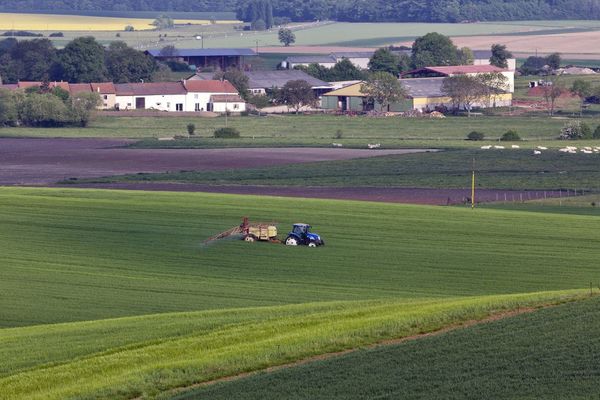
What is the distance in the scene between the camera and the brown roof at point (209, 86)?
399 feet

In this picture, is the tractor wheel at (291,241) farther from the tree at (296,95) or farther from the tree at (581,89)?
the tree at (581,89)

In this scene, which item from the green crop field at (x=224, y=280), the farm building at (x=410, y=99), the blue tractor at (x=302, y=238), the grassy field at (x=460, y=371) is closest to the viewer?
the grassy field at (x=460, y=371)

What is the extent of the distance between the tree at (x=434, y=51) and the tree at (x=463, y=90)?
3036 centimetres

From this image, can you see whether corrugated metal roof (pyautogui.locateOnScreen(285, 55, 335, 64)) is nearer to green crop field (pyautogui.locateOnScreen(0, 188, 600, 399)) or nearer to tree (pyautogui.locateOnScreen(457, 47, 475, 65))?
tree (pyautogui.locateOnScreen(457, 47, 475, 65))

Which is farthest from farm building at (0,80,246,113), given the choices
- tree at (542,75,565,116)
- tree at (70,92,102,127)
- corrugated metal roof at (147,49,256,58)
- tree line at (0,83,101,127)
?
corrugated metal roof at (147,49,256,58)

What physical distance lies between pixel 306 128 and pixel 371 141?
14020 millimetres

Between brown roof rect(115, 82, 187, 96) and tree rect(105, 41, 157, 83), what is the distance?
36.9 feet

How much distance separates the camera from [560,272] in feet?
114

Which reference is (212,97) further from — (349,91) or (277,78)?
(277,78)

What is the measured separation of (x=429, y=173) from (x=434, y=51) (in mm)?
88805

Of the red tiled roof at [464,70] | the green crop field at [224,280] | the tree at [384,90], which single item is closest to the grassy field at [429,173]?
the green crop field at [224,280]

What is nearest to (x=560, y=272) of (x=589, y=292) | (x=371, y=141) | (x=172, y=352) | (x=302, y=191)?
(x=589, y=292)

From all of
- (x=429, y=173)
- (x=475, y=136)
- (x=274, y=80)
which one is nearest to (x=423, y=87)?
(x=274, y=80)

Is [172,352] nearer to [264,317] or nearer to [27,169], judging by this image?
[264,317]
